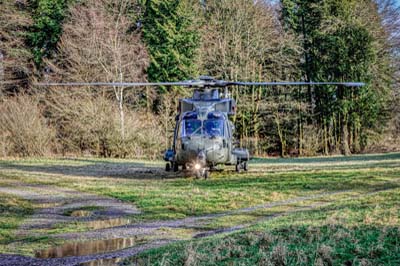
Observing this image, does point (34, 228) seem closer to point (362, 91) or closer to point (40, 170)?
point (40, 170)

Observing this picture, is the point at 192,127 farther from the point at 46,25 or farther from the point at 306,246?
the point at 46,25

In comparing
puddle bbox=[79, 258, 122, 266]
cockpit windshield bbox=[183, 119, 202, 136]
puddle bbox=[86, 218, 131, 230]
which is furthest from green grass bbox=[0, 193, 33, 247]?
Result: cockpit windshield bbox=[183, 119, 202, 136]

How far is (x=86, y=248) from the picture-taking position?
7.83 meters

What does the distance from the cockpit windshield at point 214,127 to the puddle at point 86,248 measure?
1025 cm

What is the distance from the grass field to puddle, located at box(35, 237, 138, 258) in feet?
0.98

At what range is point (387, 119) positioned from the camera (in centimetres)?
3859

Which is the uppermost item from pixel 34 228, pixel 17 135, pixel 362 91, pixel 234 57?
pixel 234 57

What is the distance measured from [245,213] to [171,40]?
97.9 feet

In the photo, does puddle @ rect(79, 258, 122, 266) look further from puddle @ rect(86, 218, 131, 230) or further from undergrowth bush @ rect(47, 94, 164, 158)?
undergrowth bush @ rect(47, 94, 164, 158)

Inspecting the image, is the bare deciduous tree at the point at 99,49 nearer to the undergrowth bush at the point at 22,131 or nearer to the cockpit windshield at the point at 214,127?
the undergrowth bush at the point at 22,131

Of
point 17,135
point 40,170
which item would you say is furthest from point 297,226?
point 17,135

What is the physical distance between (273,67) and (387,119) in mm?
9618

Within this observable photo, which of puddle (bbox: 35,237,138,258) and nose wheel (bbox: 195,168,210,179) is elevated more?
nose wheel (bbox: 195,168,210,179)

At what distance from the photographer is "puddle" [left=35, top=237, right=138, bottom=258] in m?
7.46
